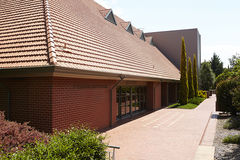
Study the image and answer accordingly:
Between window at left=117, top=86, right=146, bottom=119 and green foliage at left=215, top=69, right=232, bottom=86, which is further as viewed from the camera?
Answer: window at left=117, top=86, right=146, bottom=119

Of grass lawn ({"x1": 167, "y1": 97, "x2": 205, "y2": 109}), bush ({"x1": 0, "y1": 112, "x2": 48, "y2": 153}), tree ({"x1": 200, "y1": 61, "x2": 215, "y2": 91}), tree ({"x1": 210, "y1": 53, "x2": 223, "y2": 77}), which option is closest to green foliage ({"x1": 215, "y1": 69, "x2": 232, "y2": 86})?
grass lawn ({"x1": 167, "y1": 97, "x2": 205, "y2": 109})

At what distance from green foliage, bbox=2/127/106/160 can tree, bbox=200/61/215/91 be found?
142 feet

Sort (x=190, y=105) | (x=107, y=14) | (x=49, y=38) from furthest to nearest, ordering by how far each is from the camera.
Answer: (x=190, y=105) < (x=107, y=14) < (x=49, y=38)

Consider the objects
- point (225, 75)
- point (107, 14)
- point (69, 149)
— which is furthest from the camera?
point (107, 14)

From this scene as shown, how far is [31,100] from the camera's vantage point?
7742 mm

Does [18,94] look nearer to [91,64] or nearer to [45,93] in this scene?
[45,93]

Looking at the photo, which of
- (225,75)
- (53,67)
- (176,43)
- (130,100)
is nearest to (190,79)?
(176,43)

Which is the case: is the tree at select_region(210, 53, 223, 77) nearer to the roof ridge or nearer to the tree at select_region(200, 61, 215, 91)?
the tree at select_region(200, 61, 215, 91)

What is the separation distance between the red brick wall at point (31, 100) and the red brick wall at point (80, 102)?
25cm

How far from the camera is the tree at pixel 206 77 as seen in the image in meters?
44.8

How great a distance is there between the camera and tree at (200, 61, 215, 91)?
44.8 meters

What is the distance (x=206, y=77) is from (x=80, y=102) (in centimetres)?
4116

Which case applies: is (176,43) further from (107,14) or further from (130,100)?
(130,100)

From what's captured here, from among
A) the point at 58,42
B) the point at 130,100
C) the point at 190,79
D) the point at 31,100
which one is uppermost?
the point at 58,42
